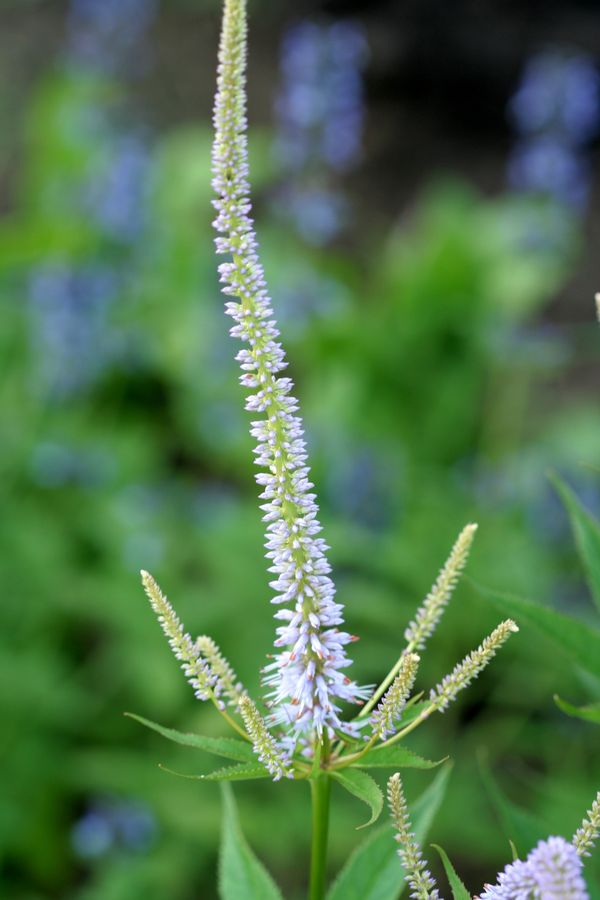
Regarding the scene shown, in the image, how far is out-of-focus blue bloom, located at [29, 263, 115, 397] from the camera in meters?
5.41

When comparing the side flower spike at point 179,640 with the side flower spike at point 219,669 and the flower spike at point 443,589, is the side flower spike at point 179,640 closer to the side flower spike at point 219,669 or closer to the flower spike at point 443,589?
the side flower spike at point 219,669

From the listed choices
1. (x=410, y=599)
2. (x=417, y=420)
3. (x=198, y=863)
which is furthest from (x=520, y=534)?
(x=198, y=863)

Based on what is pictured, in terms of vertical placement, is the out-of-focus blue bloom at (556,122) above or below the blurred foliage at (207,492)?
above

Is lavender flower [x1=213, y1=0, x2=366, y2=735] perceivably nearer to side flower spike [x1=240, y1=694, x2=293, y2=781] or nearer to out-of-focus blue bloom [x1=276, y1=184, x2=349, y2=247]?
side flower spike [x1=240, y1=694, x2=293, y2=781]

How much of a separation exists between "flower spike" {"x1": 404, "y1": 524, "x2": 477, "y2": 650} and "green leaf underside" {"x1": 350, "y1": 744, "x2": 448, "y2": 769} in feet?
0.34

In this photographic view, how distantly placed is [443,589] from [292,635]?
0.53 feet

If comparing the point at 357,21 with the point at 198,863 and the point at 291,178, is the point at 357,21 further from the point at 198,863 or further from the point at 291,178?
the point at 198,863

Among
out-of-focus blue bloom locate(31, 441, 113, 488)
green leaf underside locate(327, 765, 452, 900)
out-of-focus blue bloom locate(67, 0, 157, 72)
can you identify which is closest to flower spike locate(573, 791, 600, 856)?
green leaf underside locate(327, 765, 452, 900)

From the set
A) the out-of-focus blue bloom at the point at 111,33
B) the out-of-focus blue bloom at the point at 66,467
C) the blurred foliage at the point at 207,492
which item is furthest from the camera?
the out-of-focus blue bloom at the point at 111,33

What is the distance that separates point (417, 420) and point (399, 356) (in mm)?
375

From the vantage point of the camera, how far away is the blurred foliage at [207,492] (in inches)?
159

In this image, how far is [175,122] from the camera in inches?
410

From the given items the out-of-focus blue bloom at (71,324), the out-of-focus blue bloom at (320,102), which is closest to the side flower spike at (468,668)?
the out-of-focus blue bloom at (71,324)

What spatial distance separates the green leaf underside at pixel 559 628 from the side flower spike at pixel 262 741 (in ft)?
1.12
